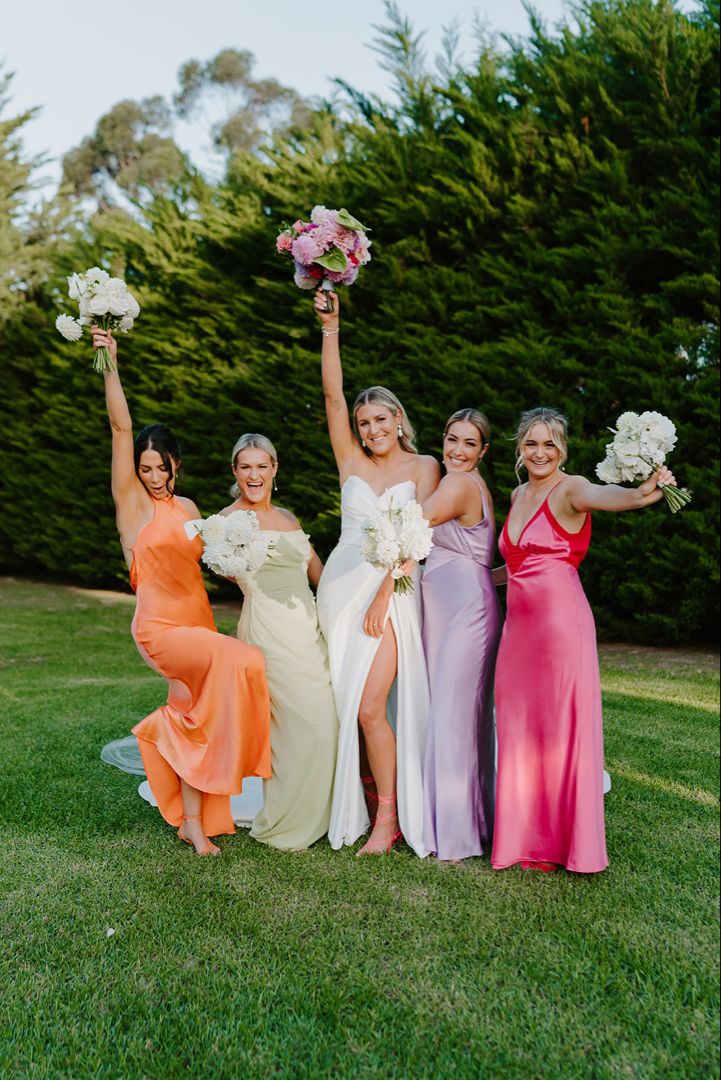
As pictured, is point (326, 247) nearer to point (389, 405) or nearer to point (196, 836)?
point (389, 405)

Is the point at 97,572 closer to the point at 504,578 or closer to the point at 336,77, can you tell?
the point at 336,77

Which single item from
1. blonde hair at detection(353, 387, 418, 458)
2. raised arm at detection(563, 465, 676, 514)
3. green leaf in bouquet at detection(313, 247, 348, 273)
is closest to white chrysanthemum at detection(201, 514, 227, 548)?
blonde hair at detection(353, 387, 418, 458)

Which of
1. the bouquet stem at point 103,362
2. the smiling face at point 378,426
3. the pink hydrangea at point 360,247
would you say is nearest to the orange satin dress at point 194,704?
the bouquet stem at point 103,362

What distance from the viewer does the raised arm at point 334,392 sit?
172 inches

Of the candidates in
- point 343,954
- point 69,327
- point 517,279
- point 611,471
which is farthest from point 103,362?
point 517,279

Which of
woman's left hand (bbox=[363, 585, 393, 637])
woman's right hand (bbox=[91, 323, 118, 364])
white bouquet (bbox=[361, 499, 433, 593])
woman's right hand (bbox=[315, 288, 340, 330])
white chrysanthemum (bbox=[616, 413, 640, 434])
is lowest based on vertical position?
woman's left hand (bbox=[363, 585, 393, 637])

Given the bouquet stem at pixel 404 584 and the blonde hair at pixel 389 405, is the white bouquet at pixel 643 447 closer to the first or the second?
the bouquet stem at pixel 404 584

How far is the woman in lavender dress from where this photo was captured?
3951mm

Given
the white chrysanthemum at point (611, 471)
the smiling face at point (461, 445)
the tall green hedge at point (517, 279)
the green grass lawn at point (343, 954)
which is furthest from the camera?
the tall green hedge at point (517, 279)

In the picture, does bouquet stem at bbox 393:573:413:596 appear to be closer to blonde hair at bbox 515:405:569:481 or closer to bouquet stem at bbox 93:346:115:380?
blonde hair at bbox 515:405:569:481

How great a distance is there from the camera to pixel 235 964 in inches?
119

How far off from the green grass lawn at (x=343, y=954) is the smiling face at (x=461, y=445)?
1.81 meters

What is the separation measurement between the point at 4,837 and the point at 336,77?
29.4 feet

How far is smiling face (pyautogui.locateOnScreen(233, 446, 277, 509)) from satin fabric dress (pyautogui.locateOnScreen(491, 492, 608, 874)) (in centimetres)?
134
